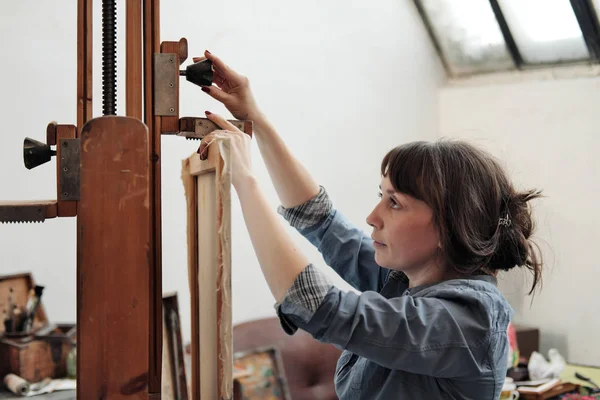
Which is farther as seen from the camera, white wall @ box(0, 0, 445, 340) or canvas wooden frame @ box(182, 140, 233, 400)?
white wall @ box(0, 0, 445, 340)

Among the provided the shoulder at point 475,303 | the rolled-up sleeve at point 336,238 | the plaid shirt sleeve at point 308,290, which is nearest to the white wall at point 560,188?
the rolled-up sleeve at point 336,238

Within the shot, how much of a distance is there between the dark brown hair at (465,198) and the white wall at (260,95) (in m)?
1.61

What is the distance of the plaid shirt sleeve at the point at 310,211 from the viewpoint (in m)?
1.62

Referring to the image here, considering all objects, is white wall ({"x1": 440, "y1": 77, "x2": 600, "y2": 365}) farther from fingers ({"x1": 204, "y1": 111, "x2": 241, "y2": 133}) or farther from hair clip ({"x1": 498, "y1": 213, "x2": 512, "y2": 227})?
fingers ({"x1": 204, "y1": 111, "x2": 241, "y2": 133})

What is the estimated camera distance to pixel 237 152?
1.24m

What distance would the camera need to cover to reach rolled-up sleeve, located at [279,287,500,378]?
118 cm

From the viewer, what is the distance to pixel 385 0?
13.3 feet

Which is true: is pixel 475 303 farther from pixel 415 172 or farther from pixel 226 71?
pixel 226 71

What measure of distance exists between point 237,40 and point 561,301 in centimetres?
215

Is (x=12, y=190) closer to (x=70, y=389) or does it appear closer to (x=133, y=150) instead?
(x=70, y=389)

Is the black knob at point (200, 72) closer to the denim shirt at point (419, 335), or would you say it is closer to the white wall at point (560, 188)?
the denim shirt at point (419, 335)

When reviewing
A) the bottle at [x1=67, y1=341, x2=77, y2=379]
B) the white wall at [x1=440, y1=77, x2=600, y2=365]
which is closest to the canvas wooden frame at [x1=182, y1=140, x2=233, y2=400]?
the bottle at [x1=67, y1=341, x2=77, y2=379]

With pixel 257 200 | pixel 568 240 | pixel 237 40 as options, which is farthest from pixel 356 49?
pixel 257 200

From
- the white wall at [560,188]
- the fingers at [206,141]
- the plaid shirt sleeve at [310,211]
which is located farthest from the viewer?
the white wall at [560,188]
